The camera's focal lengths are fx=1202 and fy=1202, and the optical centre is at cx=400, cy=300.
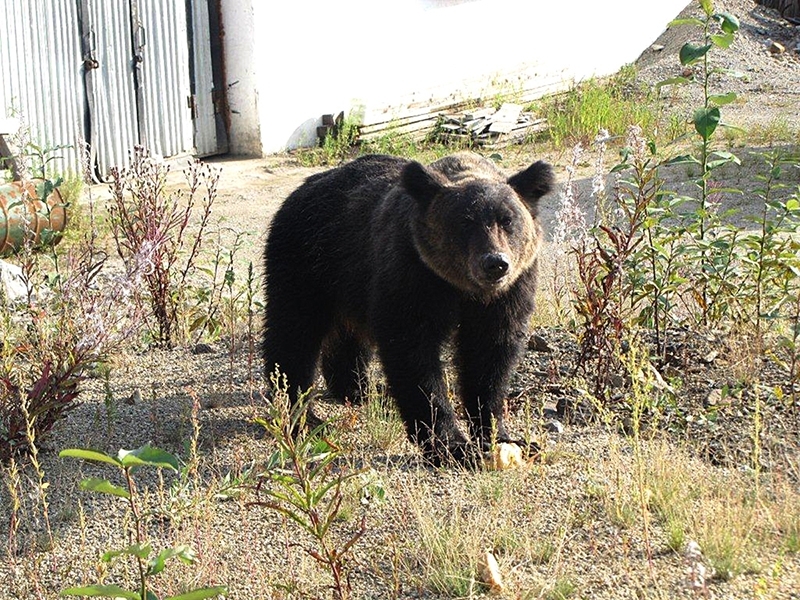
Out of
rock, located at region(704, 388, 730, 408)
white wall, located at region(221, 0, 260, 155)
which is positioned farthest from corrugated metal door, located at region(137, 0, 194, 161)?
rock, located at region(704, 388, 730, 408)

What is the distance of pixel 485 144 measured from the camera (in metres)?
15.2

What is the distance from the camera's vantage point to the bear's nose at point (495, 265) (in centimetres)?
562

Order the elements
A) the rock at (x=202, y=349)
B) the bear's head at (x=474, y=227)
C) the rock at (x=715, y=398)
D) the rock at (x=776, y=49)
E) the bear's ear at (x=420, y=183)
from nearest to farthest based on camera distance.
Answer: the bear's head at (x=474, y=227) < the bear's ear at (x=420, y=183) < the rock at (x=715, y=398) < the rock at (x=202, y=349) < the rock at (x=776, y=49)

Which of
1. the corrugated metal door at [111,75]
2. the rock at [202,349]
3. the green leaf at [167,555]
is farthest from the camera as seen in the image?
the corrugated metal door at [111,75]

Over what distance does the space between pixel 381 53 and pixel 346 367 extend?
9.44 metres

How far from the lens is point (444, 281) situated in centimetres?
591

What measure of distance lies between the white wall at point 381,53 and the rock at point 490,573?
11012 mm

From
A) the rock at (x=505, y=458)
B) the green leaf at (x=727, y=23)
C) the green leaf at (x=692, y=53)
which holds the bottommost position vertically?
the rock at (x=505, y=458)

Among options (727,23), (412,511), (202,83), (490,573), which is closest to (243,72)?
(202,83)

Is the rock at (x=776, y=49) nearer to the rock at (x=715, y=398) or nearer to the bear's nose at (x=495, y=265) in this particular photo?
the rock at (x=715, y=398)

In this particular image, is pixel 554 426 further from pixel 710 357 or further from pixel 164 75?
pixel 164 75

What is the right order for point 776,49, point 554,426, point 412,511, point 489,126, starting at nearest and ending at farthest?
point 412,511, point 554,426, point 489,126, point 776,49

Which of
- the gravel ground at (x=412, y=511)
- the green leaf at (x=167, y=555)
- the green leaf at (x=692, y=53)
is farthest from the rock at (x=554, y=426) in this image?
the green leaf at (x=167, y=555)

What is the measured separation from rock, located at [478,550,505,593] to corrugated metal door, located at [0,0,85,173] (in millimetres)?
8866
